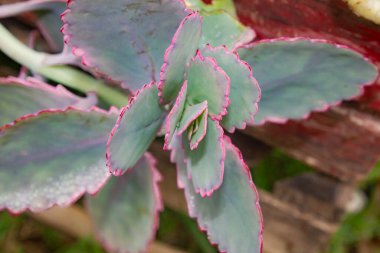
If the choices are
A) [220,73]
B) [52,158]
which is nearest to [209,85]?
[220,73]

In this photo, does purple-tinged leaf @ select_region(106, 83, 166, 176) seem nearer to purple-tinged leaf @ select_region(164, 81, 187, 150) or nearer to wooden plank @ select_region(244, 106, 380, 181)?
purple-tinged leaf @ select_region(164, 81, 187, 150)

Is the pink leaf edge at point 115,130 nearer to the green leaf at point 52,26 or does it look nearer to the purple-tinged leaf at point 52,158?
the purple-tinged leaf at point 52,158

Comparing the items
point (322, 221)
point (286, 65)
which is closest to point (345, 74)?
point (286, 65)

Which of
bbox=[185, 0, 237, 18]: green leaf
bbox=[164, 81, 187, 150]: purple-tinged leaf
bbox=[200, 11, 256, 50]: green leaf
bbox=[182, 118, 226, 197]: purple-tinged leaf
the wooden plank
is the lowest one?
the wooden plank

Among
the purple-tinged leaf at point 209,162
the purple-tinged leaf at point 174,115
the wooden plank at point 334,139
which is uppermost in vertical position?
the purple-tinged leaf at point 174,115

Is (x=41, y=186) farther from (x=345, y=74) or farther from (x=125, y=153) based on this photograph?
(x=345, y=74)

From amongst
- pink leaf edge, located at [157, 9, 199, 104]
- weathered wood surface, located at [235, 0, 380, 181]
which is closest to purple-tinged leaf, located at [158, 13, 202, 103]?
pink leaf edge, located at [157, 9, 199, 104]

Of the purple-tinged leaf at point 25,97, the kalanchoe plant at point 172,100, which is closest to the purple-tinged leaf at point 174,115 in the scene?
the kalanchoe plant at point 172,100

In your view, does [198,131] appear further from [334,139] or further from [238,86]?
[334,139]
